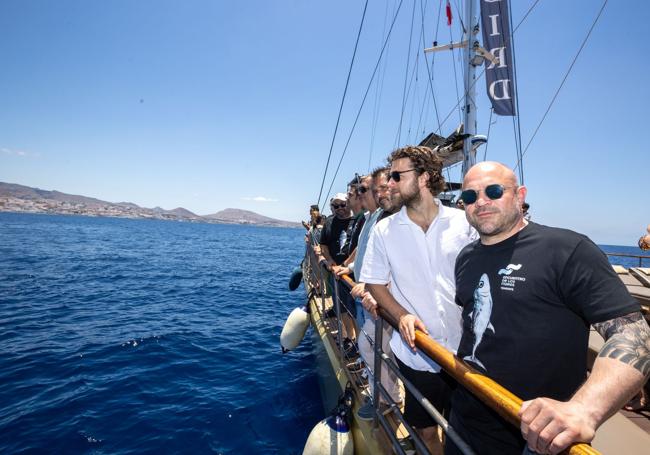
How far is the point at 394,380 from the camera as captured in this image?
2.99 meters

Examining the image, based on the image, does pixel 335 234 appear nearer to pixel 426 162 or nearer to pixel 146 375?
pixel 426 162

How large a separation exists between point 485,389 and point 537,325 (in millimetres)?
391

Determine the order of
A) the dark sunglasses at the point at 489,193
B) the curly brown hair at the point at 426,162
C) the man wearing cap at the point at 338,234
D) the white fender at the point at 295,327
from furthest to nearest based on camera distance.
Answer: the white fender at the point at 295,327, the man wearing cap at the point at 338,234, the curly brown hair at the point at 426,162, the dark sunglasses at the point at 489,193

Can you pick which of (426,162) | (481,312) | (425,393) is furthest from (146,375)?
(481,312)

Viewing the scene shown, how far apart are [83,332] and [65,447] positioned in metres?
5.42

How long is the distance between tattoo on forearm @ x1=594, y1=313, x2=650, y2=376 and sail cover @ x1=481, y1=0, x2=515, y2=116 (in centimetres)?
792

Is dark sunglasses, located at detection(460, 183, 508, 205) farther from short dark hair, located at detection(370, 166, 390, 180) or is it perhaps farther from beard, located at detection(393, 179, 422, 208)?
short dark hair, located at detection(370, 166, 390, 180)

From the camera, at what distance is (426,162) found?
2.41m

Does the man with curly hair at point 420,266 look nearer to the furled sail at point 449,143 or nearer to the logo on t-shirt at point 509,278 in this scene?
the logo on t-shirt at point 509,278

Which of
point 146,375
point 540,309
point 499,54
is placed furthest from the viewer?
point 499,54

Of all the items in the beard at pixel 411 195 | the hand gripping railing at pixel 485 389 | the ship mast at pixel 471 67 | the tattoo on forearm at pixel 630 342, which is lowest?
the hand gripping railing at pixel 485 389

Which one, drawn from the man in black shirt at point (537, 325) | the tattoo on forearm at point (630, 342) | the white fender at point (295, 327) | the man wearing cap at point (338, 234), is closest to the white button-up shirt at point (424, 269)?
the man in black shirt at point (537, 325)

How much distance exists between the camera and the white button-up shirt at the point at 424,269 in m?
2.14

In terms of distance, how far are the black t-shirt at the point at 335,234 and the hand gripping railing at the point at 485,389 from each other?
3508 mm
